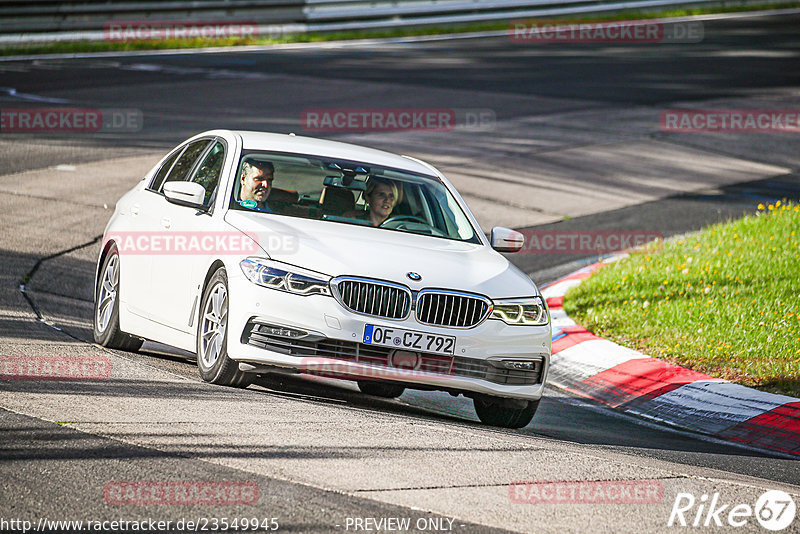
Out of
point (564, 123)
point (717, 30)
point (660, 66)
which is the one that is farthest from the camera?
point (717, 30)

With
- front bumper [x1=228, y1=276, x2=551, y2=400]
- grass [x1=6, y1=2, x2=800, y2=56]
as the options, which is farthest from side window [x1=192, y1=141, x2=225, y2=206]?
grass [x1=6, y1=2, x2=800, y2=56]

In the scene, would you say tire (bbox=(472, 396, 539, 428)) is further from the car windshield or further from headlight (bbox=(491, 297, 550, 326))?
the car windshield

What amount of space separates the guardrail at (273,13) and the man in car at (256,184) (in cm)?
2465

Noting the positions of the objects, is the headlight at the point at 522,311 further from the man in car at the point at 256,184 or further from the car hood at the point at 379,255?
the man in car at the point at 256,184

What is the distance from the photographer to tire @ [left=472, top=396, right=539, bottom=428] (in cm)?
764

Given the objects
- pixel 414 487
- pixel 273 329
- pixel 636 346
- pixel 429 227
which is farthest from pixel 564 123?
pixel 414 487

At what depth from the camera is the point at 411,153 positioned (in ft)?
61.8

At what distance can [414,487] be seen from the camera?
17.5ft

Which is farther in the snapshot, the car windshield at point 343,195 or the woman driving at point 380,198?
the woman driving at point 380,198

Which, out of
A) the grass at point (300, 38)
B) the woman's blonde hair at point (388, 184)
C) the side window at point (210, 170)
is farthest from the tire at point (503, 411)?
the grass at point (300, 38)

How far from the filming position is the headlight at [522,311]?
7.38m

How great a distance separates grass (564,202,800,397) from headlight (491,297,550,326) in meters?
2.23

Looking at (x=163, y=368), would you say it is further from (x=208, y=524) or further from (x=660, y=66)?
(x=660, y=66)

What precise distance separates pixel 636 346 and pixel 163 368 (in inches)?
160
